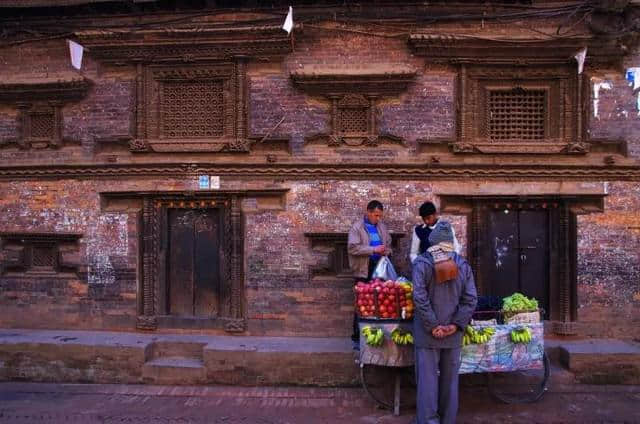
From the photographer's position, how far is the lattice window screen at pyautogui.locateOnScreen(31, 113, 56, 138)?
8.80 m

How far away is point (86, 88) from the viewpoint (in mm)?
8516

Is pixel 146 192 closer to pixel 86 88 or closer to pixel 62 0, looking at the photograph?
pixel 86 88

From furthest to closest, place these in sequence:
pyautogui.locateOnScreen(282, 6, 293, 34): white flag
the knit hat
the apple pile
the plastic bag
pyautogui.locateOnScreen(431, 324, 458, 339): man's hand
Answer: pyautogui.locateOnScreen(282, 6, 293, 34): white flag < the plastic bag < the apple pile < the knit hat < pyautogui.locateOnScreen(431, 324, 458, 339): man's hand

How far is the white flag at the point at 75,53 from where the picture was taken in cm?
830

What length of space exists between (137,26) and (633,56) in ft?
25.7

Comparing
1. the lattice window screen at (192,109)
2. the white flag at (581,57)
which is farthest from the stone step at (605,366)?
the lattice window screen at (192,109)

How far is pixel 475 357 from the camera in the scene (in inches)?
237

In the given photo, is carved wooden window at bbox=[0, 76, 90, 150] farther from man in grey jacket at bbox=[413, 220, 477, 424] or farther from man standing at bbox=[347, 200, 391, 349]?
man in grey jacket at bbox=[413, 220, 477, 424]

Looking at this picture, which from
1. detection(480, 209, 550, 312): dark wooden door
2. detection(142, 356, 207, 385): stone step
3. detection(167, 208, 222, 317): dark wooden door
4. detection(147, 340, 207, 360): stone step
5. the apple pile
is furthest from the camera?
detection(167, 208, 222, 317): dark wooden door

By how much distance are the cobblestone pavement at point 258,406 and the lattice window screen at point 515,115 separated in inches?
153

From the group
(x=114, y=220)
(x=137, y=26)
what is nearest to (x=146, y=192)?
(x=114, y=220)

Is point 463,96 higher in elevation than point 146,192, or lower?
higher

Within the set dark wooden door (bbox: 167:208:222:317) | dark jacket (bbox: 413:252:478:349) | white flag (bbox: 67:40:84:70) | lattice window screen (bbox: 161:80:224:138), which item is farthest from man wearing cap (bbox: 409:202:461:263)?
white flag (bbox: 67:40:84:70)

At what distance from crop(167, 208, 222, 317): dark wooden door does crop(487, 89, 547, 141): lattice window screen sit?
15.5ft
